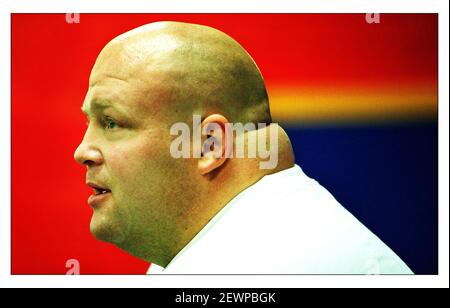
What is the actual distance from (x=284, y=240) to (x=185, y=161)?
50 centimetres

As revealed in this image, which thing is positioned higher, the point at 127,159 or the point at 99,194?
the point at 127,159

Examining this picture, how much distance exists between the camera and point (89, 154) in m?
2.63

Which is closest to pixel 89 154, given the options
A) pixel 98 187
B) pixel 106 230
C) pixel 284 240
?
pixel 98 187

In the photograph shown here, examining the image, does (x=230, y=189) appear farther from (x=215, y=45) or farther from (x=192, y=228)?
(x=215, y=45)

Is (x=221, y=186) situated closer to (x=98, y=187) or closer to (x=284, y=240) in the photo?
(x=284, y=240)

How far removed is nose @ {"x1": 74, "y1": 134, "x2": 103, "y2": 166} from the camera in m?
2.63

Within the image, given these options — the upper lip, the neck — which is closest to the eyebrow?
the upper lip

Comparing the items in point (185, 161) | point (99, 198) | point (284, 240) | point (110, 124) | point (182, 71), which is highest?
point (182, 71)

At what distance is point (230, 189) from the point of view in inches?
103

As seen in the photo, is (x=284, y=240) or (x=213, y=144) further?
(x=213, y=144)

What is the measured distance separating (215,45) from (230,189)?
55cm

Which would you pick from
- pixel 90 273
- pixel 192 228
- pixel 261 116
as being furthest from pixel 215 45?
pixel 90 273

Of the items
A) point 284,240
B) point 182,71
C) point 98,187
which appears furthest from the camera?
point 98,187

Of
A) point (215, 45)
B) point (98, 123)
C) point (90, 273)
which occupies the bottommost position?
point (90, 273)
